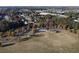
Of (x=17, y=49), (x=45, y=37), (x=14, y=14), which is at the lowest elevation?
(x=17, y=49)

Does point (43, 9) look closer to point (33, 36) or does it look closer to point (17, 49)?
point (33, 36)

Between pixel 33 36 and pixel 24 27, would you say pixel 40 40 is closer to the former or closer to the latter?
pixel 33 36

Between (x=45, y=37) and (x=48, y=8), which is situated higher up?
(x=48, y=8)

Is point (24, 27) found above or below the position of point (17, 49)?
above

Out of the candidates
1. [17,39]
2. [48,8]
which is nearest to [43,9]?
[48,8]
